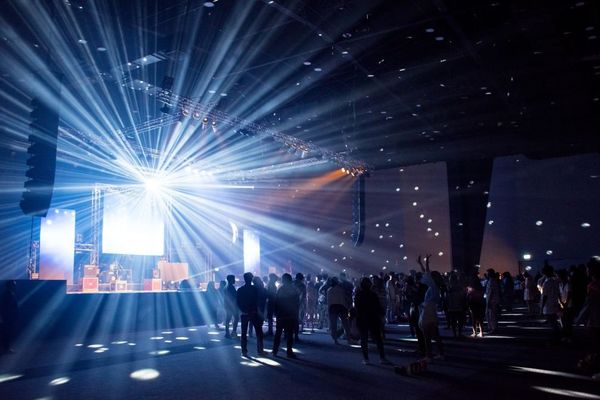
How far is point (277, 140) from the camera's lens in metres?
17.3

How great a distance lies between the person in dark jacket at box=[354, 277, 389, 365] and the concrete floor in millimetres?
282

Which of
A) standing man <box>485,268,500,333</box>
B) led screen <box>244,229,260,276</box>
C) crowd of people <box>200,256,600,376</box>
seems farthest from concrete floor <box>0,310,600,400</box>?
led screen <box>244,229,260,276</box>

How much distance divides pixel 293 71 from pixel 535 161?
14078mm

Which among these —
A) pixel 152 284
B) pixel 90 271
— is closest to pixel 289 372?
pixel 90 271

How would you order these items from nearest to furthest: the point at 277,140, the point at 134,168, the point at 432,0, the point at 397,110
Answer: the point at 432,0, the point at 397,110, the point at 277,140, the point at 134,168

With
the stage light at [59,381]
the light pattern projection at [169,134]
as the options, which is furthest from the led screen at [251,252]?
the stage light at [59,381]

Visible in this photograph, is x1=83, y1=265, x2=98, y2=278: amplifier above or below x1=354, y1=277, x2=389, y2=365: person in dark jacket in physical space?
above

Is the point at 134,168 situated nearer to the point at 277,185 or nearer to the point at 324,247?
the point at 277,185

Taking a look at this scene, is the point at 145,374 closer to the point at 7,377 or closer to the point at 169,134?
the point at 7,377

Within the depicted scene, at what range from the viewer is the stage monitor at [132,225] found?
19.6 metres

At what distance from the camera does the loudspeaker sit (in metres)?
9.01

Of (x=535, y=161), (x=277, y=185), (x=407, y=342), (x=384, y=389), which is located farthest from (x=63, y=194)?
(x=535, y=161)

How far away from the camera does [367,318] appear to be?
8039mm

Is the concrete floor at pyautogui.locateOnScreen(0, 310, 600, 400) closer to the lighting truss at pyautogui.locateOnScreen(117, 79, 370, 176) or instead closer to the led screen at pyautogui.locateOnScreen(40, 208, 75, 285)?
the led screen at pyautogui.locateOnScreen(40, 208, 75, 285)
